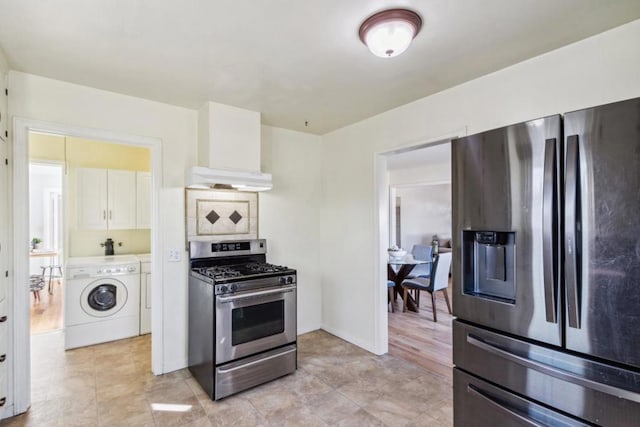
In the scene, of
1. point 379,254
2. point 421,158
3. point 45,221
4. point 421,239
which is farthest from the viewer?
point 421,239

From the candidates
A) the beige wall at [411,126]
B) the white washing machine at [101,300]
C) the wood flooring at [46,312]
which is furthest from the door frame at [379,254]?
the wood flooring at [46,312]

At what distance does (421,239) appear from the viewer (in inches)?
368

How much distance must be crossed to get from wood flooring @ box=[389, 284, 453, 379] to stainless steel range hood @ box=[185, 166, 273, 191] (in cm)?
216

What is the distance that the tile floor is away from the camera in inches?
92.5

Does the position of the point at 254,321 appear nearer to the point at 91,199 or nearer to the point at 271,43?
the point at 271,43

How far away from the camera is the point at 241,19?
1.78 metres

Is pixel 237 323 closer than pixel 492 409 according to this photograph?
No

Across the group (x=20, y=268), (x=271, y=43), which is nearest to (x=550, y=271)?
(x=271, y=43)

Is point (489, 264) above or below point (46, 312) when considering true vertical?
above

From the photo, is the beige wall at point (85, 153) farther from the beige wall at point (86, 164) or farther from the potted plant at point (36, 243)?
the potted plant at point (36, 243)

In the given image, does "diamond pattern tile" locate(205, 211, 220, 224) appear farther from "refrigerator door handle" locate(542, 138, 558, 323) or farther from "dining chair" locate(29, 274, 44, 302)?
"dining chair" locate(29, 274, 44, 302)

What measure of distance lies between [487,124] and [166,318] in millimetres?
3236

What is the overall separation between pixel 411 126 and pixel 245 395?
2.79m

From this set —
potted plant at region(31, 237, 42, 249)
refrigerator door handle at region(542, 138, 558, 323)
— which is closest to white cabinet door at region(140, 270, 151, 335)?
refrigerator door handle at region(542, 138, 558, 323)
